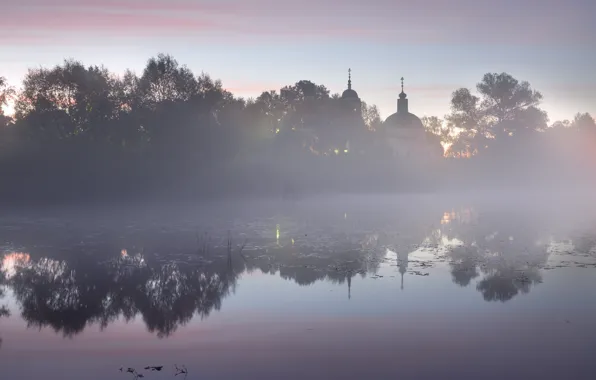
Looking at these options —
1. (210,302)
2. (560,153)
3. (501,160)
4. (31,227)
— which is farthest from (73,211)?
(560,153)

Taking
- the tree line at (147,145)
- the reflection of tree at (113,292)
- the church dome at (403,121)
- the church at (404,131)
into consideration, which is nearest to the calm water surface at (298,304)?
the reflection of tree at (113,292)

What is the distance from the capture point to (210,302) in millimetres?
19125

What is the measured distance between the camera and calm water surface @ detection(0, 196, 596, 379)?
1321 cm

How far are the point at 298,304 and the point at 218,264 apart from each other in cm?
800

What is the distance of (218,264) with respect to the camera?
84.9ft

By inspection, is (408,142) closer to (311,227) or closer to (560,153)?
(560,153)

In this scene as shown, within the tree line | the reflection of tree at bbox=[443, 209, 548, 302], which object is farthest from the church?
the reflection of tree at bbox=[443, 209, 548, 302]

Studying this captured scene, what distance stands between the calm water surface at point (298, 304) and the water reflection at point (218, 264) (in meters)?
0.09

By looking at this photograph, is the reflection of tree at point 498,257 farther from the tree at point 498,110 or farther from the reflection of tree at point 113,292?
the tree at point 498,110

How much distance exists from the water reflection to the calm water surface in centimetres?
9

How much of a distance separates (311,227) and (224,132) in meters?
32.5

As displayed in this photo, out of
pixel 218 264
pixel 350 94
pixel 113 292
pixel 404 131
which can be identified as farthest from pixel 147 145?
pixel 404 131

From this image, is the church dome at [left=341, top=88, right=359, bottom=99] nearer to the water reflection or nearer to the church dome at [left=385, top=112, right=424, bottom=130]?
the church dome at [left=385, top=112, right=424, bottom=130]

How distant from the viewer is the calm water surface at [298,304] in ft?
43.3
